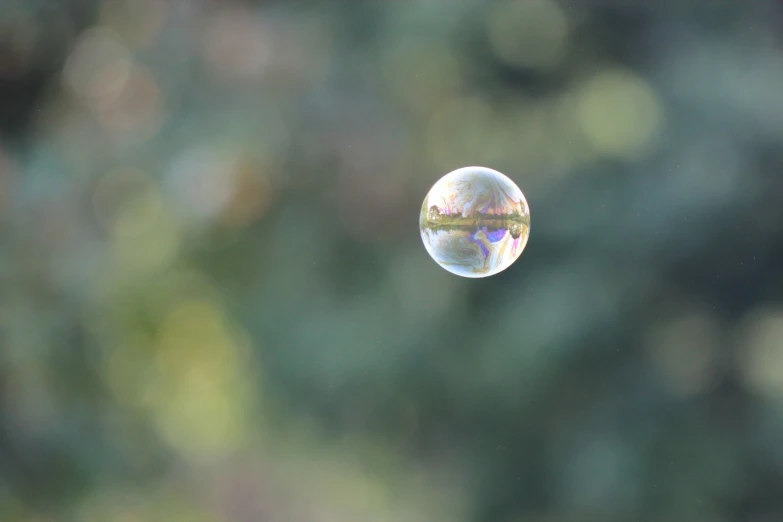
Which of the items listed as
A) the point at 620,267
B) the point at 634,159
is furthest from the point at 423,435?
the point at 634,159

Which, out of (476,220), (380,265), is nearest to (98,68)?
(380,265)

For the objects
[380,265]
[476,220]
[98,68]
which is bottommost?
[476,220]

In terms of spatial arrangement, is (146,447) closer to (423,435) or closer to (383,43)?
(423,435)

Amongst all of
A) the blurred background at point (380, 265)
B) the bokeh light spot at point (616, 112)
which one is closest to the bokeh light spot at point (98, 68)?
the blurred background at point (380, 265)

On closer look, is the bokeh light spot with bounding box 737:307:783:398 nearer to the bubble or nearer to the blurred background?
the blurred background

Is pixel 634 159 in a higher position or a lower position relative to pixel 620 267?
higher

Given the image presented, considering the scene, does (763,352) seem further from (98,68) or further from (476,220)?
(98,68)
